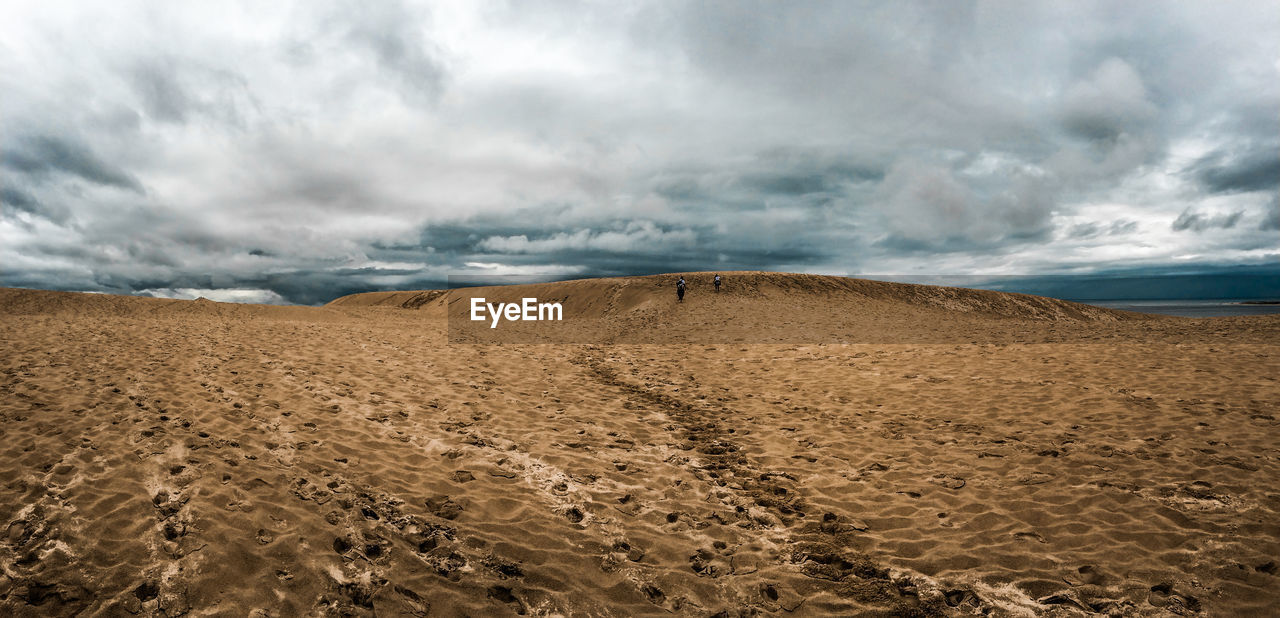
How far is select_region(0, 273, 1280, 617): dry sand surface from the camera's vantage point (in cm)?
502

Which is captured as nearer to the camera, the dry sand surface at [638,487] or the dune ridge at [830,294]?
the dry sand surface at [638,487]

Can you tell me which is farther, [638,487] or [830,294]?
[830,294]

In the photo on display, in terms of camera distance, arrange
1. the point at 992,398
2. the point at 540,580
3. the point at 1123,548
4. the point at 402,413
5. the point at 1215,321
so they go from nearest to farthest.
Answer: the point at 540,580 < the point at 1123,548 < the point at 402,413 < the point at 992,398 < the point at 1215,321

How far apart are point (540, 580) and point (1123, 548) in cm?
697

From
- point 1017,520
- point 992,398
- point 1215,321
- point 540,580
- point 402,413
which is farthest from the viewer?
point 1215,321

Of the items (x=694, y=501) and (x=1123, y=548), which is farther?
(x=694, y=501)

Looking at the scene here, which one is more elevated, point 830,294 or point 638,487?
point 830,294

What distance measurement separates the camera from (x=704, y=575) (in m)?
5.55

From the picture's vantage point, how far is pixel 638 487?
25.4 feet

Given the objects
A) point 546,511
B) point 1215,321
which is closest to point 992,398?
point 546,511

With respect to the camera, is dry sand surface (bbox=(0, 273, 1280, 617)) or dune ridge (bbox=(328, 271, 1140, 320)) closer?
dry sand surface (bbox=(0, 273, 1280, 617))

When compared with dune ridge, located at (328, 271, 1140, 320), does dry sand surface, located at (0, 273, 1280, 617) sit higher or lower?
lower

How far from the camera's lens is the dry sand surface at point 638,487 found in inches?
197

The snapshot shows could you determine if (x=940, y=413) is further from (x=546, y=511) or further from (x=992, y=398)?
(x=546, y=511)
